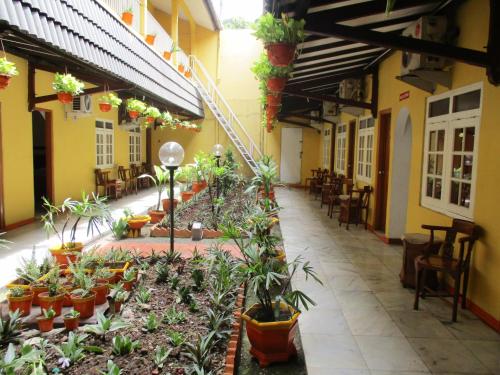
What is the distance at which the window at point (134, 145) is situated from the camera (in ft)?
46.8

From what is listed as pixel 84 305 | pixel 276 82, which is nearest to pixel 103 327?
pixel 84 305

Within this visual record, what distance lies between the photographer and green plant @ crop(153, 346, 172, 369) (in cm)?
274

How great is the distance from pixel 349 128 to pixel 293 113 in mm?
3188

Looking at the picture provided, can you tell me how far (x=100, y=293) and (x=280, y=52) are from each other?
283 centimetres

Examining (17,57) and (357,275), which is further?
(17,57)

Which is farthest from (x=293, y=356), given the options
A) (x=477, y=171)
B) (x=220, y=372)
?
(x=477, y=171)

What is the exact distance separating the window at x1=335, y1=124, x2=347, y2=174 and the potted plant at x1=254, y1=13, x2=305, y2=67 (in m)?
7.54

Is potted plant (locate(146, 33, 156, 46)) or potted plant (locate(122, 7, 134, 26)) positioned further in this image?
potted plant (locate(146, 33, 156, 46))

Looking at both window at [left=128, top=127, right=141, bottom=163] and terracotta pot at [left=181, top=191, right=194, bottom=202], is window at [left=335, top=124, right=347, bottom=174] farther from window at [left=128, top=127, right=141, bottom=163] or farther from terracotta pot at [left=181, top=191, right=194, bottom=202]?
window at [left=128, top=127, right=141, bottom=163]

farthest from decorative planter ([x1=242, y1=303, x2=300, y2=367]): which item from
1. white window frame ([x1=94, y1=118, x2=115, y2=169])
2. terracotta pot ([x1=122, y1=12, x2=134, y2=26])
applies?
white window frame ([x1=94, y1=118, x2=115, y2=169])

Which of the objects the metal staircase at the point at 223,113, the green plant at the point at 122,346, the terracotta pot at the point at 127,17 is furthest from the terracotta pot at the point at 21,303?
the metal staircase at the point at 223,113

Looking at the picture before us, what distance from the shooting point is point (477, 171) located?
3969mm

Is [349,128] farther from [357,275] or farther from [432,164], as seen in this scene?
[357,275]

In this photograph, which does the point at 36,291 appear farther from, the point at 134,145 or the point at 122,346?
the point at 134,145
